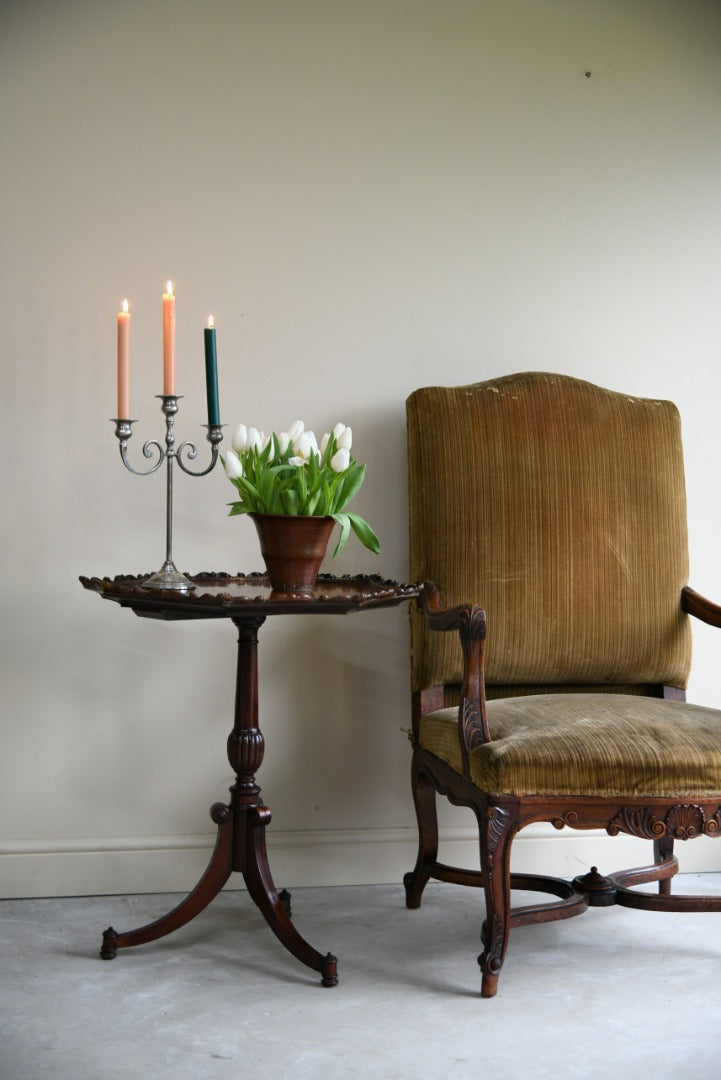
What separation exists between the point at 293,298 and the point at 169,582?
0.88 metres

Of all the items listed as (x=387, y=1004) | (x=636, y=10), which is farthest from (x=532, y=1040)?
(x=636, y=10)

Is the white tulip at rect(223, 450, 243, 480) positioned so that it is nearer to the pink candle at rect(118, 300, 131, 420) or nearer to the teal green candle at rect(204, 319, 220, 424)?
the teal green candle at rect(204, 319, 220, 424)

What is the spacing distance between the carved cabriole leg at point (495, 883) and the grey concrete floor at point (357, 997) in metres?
0.06

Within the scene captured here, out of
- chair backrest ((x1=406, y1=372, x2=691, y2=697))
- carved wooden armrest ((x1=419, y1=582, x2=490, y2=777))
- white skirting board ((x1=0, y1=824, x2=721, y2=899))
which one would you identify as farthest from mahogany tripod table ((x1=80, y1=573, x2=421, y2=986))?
white skirting board ((x1=0, y1=824, x2=721, y2=899))

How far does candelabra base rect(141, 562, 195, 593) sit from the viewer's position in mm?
1907

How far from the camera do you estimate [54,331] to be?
7.98ft

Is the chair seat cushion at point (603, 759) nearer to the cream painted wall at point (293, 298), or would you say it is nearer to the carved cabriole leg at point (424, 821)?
the carved cabriole leg at point (424, 821)

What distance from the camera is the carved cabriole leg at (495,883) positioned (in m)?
1.82

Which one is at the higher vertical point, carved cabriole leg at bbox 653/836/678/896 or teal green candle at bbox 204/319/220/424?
teal green candle at bbox 204/319/220/424

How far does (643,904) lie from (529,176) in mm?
1678

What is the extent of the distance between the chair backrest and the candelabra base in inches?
21.6

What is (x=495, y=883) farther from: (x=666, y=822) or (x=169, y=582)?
(x=169, y=582)

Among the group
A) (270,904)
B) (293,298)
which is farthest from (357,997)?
(293,298)

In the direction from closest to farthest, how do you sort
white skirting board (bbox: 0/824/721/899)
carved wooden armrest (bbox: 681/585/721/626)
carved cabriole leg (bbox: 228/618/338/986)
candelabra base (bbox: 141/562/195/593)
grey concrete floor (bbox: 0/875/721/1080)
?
grey concrete floor (bbox: 0/875/721/1080), candelabra base (bbox: 141/562/195/593), carved cabriole leg (bbox: 228/618/338/986), carved wooden armrest (bbox: 681/585/721/626), white skirting board (bbox: 0/824/721/899)
